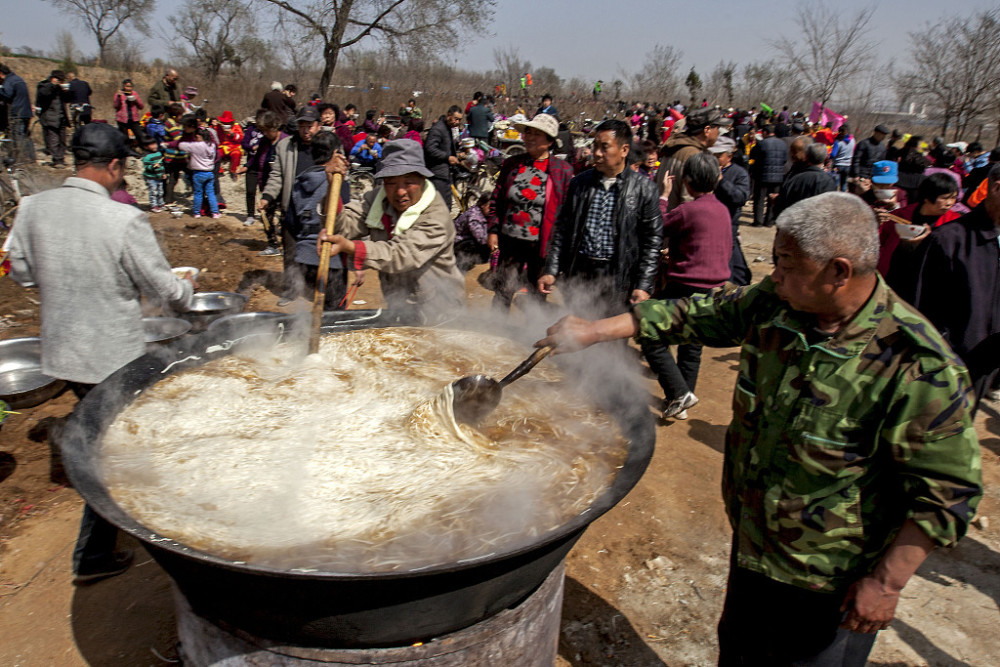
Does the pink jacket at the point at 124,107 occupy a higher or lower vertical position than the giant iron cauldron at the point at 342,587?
higher

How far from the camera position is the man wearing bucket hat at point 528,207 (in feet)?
17.6

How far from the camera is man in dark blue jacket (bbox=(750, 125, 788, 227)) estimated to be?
12.5 m

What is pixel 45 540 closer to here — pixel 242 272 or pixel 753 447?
pixel 753 447

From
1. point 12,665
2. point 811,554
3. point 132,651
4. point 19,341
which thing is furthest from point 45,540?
point 811,554

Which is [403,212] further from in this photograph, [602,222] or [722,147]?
[722,147]

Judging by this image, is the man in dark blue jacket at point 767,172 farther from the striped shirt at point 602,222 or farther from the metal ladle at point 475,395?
the metal ladle at point 475,395

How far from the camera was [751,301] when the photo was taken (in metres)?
2.17

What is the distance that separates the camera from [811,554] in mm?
1867

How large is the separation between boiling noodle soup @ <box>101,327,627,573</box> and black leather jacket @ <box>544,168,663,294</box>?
5.56 ft

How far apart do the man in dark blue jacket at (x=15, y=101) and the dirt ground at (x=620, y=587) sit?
41.3 feet

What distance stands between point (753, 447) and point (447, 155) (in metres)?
8.08

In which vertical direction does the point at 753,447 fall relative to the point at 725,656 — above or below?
above

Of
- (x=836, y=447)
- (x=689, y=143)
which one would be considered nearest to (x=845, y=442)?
(x=836, y=447)

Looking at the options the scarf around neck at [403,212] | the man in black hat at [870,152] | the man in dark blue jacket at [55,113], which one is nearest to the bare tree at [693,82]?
the man in black hat at [870,152]
